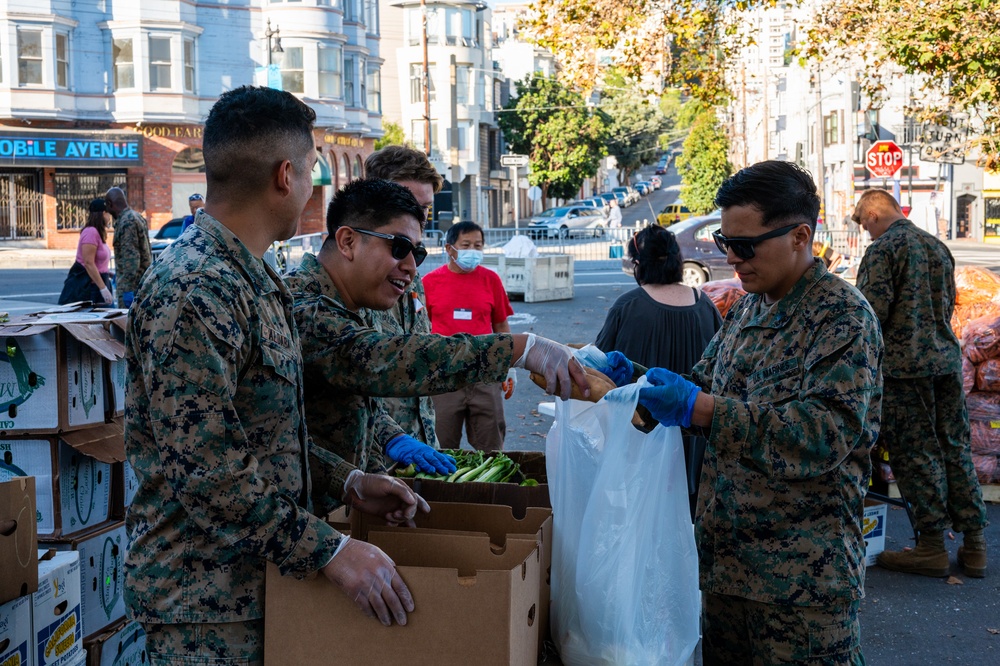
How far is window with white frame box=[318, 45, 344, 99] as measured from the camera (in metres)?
39.8

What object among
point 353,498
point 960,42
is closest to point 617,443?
point 353,498

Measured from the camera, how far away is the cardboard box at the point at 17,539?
3.14 meters

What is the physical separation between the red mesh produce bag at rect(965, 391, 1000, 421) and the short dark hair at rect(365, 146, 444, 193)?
4827mm

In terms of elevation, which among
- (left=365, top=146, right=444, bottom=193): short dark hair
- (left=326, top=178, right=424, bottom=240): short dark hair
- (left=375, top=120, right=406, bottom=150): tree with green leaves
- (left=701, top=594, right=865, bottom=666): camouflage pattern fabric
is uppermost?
(left=375, top=120, right=406, bottom=150): tree with green leaves

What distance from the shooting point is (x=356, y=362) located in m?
2.76

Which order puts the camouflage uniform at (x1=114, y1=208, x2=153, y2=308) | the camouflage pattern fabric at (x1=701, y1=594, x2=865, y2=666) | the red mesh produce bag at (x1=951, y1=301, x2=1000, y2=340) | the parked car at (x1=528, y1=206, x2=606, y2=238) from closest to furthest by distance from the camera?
the camouflage pattern fabric at (x1=701, y1=594, x2=865, y2=666) < the red mesh produce bag at (x1=951, y1=301, x2=1000, y2=340) < the camouflage uniform at (x1=114, y1=208, x2=153, y2=308) < the parked car at (x1=528, y1=206, x2=606, y2=238)

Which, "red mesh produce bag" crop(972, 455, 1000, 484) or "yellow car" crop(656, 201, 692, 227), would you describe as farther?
"yellow car" crop(656, 201, 692, 227)

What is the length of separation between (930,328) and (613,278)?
1836cm

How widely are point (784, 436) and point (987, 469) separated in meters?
5.55

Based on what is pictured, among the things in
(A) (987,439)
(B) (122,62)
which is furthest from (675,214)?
(A) (987,439)

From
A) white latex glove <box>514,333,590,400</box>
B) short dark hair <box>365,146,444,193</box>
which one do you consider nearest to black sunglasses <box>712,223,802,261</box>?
white latex glove <box>514,333,590,400</box>

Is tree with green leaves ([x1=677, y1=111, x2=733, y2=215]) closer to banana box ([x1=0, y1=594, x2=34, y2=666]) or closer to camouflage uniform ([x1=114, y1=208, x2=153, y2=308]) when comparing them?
camouflage uniform ([x1=114, y1=208, x2=153, y2=308])

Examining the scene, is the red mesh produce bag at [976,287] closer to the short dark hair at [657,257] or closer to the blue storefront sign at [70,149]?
the short dark hair at [657,257]

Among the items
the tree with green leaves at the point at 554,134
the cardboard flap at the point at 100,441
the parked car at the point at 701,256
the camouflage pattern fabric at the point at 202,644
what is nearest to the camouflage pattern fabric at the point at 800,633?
the camouflage pattern fabric at the point at 202,644
